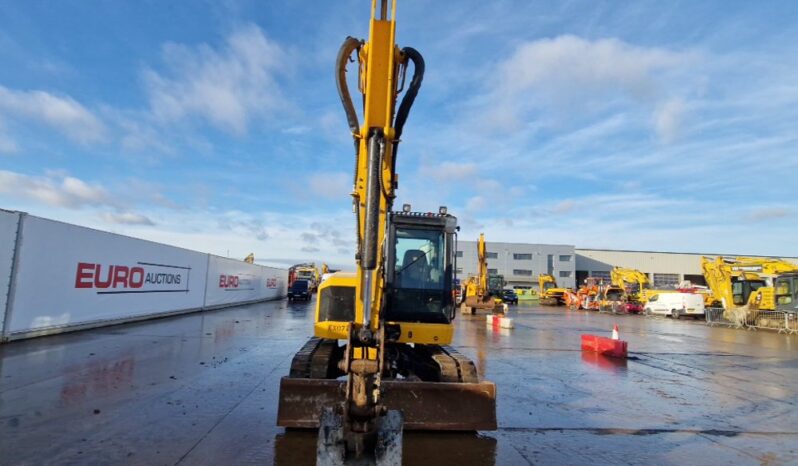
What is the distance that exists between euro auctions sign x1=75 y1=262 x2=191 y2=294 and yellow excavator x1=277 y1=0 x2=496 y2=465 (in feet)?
32.9

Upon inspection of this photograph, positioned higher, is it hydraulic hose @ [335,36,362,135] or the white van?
hydraulic hose @ [335,36,362,135]

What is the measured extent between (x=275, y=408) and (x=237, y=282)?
25040mm

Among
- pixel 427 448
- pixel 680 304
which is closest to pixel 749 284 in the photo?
pixel 680 304

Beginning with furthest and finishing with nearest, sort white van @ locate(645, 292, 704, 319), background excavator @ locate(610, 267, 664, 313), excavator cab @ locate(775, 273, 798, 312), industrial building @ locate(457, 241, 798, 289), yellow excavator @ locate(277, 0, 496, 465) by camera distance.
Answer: industrial building @ locate(457, 241, 798, 289), background excavator @ locate(610, 267, 664, 313), white van @ locate(645, 292, 704, 319), excavator cab @ locate(775, 273, 798, 312), yellow excavator @ locate(277, 0, 496, 465)

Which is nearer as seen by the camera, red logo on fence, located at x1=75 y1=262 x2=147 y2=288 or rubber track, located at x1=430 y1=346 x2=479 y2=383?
rubber track, located at x1=430 y1=346 x2=479 y2=383

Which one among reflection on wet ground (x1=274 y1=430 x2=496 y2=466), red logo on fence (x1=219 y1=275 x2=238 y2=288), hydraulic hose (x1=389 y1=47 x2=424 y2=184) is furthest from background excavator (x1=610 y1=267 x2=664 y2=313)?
hydraulic hose (x1=389 y1=47 x2=424 y2=184)

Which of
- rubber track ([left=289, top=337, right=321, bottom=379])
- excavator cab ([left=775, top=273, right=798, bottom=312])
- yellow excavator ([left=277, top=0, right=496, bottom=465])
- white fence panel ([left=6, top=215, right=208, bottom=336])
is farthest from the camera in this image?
excavator cab ([left=775, top=273, right=798, bottom=312])

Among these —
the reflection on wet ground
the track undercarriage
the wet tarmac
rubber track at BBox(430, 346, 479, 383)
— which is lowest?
the reflection on wet ground

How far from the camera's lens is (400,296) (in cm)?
666

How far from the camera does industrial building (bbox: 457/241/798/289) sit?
81938 mm

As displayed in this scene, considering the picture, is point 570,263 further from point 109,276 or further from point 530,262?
point 109,276

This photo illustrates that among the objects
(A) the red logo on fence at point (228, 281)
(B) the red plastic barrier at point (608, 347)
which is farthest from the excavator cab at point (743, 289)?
(A) the red logo on fence at point (228, 281)

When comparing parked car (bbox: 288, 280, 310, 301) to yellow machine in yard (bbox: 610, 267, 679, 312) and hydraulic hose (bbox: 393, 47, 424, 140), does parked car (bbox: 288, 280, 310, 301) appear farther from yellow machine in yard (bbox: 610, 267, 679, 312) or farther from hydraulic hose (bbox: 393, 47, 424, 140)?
hydraulic hose (bbox: 393, 47, 424, 140)

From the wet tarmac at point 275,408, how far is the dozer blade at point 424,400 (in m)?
0.20
